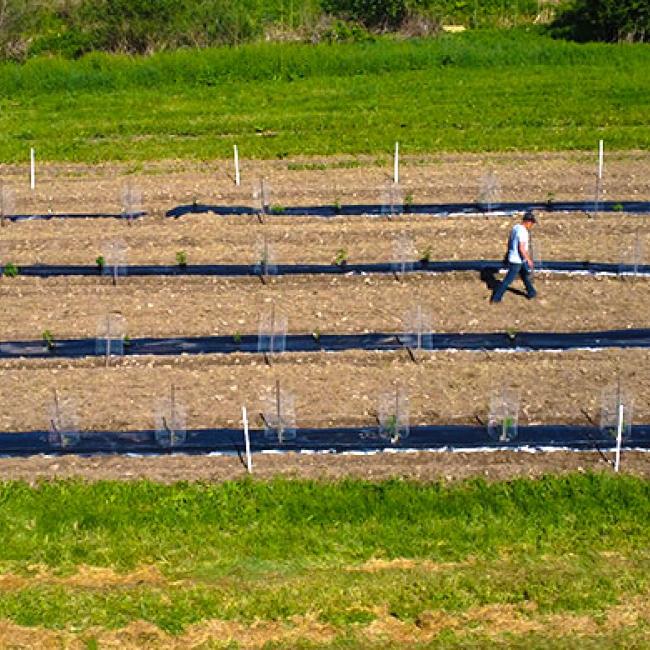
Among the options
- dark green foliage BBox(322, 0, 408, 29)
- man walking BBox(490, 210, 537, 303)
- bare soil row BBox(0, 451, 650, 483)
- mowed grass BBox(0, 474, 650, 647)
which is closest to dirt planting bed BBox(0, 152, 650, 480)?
bare soil row BBox(0, 451, 650, 483)

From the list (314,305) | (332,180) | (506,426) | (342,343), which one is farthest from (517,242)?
(332,180)

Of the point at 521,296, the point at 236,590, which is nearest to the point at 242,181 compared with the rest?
the point at 521,296

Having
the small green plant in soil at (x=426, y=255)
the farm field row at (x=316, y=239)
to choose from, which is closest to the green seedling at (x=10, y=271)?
the farm field row at (x=316, y=239)

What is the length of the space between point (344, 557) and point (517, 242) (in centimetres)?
784

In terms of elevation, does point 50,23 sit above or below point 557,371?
above

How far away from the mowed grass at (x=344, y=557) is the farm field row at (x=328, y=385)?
6.57 ft

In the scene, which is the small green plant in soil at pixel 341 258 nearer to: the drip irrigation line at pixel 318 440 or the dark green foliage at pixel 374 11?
the drip irrigation line at pixel 318 440

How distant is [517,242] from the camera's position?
20297mm

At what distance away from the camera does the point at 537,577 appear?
13422 millimetres

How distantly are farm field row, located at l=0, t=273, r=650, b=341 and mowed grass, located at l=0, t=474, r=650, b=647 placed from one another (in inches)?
210

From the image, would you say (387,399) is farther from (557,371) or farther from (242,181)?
(242,181)

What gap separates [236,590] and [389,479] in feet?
8.95

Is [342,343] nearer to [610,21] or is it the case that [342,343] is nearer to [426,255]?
[426,255]

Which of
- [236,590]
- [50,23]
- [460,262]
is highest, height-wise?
[50,23]
